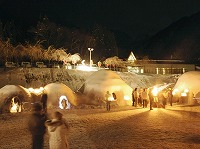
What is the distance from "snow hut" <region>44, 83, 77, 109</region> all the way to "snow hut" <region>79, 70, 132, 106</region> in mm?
2493

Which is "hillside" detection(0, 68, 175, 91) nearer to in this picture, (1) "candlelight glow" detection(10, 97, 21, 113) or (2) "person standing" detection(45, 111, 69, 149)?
(1) "candlelight glow" detection(10, 97, 21, 113)

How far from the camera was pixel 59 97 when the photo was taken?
2716 cm

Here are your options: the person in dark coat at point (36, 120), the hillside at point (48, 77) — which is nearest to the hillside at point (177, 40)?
the hillside at point (48, 77)

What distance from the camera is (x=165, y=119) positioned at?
16.1 metres

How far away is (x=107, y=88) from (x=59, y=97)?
15.6 feet

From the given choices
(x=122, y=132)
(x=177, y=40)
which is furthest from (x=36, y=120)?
(x=177, y=40)

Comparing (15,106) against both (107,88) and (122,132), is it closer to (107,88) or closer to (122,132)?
(107,88)

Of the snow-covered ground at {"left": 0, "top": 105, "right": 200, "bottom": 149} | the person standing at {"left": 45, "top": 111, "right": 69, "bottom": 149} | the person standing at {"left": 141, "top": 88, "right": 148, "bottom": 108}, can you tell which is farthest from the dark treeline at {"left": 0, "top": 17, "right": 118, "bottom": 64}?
the person standing at {"left": 45, "top": 111, "right": 69, "bottom": 149}

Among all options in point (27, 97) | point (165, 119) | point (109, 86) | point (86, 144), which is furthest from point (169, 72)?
point (86, 144)

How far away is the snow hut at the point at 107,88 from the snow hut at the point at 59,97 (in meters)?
2.49

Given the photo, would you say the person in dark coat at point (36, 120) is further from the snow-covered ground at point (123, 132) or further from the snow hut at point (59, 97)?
the snow hut at point (59, 97)

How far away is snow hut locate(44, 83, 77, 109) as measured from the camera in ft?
88.2

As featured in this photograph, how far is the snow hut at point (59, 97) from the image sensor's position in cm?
2688

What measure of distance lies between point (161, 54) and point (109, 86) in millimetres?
107278
